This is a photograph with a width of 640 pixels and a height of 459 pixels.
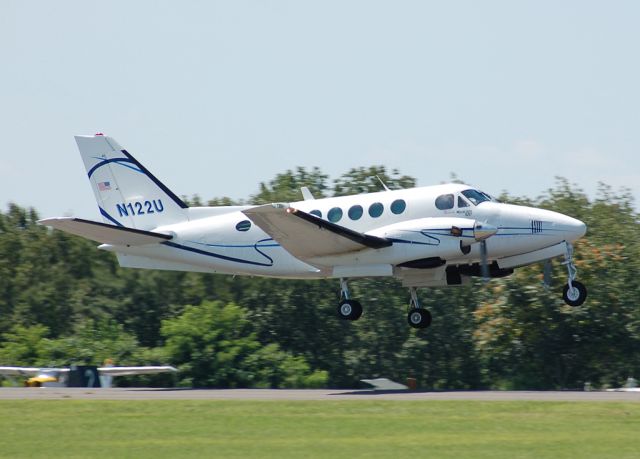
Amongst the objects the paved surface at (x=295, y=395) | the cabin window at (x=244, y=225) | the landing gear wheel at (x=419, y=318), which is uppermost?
the cabin window at (x=244, y=225)

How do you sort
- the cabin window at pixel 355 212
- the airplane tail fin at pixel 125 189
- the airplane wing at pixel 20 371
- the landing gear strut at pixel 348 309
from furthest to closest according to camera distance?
the airplane wing at pixel 20 371
the airplane tail fin at pixel 125 189
the landing gear strut at pixel 348 309
the cabin window at pixel 355 212

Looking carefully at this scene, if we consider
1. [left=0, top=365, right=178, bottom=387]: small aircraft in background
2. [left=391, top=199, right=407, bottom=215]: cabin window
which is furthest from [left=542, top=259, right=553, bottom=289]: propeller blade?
[left=0, top=365, right=178, bottom=387]: small aircraft in background

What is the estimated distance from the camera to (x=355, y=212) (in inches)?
1079

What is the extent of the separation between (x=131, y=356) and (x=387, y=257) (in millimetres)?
15315

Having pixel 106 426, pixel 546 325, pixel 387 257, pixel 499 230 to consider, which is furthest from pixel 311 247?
pixel 546 325

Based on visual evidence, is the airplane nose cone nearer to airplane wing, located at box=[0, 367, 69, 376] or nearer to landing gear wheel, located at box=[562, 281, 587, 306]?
landing gear wheel, located at box=[562, 281, 587, 306]

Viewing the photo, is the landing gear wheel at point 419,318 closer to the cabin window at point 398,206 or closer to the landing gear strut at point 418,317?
the landing gear strut at point 418,317

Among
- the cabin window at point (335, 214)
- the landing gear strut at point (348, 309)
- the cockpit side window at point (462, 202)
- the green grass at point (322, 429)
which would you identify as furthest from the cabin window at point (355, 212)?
the green grass at point (322, 429)

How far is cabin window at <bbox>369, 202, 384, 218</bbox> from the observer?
27141mm

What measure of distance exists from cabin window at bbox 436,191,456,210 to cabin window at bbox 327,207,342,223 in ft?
8.22

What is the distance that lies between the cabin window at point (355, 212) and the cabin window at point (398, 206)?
0.84 metres

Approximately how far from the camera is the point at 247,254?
93.8 feet

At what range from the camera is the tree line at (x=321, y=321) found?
3747 cm

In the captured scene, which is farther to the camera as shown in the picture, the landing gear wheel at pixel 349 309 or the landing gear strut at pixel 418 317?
the landing gear strut at pixel 418 317
